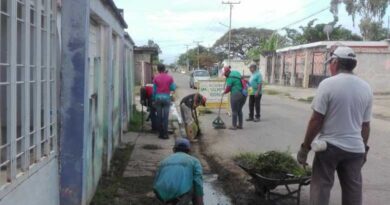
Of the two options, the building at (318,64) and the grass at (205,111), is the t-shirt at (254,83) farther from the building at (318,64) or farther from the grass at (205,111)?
the building at (318,64)

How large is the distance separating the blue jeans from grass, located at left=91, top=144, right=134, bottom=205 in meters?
1.79

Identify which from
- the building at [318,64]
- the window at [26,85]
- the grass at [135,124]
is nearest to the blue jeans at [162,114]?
the grass at [135,124]

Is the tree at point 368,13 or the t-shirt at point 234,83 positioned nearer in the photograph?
the t-shirt at point 234,83

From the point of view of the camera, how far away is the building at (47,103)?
389 centimetres

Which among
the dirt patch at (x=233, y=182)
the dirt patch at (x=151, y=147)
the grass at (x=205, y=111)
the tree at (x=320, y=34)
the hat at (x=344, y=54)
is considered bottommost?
the dirt patch at (x=233, y=182)

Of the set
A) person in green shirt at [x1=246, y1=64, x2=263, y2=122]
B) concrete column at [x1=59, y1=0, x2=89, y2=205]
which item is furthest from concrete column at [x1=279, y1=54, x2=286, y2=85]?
concrete column at [x1=59, y1=0, x2=89, y2=205]

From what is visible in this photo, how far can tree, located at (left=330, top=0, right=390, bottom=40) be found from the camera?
5645cm

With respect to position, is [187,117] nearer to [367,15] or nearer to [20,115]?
[20,115]

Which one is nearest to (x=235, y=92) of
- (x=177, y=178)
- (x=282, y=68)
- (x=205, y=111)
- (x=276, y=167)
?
(x=205, y=111)

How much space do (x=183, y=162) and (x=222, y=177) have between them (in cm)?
319

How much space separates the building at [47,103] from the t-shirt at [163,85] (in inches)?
203

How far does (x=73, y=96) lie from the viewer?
5547 millimetres

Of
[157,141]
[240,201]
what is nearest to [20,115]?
[240,201]

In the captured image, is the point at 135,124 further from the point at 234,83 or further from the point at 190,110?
the point at 190,110
